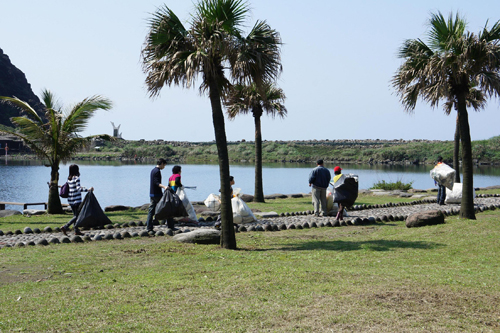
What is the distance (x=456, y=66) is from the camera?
48.3ft

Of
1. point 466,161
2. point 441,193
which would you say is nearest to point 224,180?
point 466,161

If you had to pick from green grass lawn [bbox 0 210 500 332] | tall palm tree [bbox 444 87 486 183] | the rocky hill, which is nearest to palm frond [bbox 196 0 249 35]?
green grass lawn [bbox 0 210 500 332]

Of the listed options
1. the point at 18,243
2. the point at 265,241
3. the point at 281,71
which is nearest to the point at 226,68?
the point at 281,71

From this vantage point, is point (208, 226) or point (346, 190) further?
point (346, 190)

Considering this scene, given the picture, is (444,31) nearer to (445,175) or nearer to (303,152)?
(445,175)

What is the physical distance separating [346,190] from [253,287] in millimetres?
9611

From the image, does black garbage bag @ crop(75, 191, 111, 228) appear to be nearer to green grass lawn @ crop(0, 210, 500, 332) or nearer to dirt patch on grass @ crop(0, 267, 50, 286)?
green grass lawn @ crop(0, 210, 500, 332)

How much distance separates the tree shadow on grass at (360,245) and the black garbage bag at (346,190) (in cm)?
400

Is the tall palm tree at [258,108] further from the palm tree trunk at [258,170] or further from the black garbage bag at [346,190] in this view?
the black garbage bag at [346,190]

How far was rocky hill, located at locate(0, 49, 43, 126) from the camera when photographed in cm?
11281

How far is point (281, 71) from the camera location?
11164mm

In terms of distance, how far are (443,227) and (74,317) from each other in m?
10.5

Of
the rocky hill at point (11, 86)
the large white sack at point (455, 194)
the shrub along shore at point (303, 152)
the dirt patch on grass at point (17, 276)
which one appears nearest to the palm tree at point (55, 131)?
the dirt patch on grass at point (17, 276)

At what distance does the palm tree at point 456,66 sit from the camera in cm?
1435
